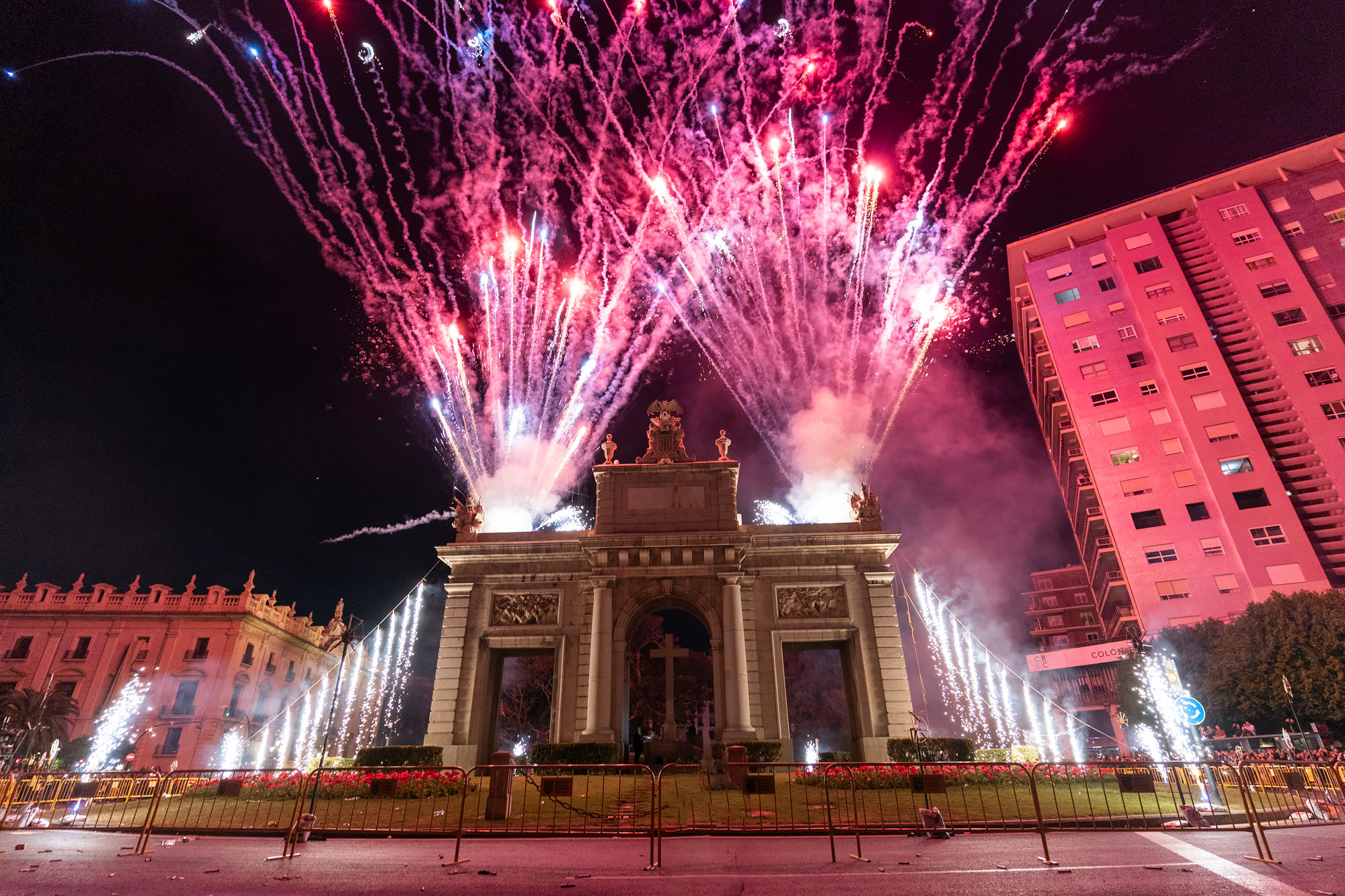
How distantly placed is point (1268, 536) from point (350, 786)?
59.2m

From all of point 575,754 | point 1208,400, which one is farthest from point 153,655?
point 1208,400

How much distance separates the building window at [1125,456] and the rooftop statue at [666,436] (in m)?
42.7

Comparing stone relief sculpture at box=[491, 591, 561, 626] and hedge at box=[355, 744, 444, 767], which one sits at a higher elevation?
stone relief sculpture at box=[491, 591, 561, 626]

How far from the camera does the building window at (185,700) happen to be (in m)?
47.3

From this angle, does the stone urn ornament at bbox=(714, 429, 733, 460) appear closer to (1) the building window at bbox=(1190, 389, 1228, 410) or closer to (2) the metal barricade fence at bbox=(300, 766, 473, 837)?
(2) the metal barricade fence at bbox=(300, 766, 473, 837)

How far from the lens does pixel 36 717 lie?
4081cm

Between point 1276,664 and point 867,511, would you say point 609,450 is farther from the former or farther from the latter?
point 1276,664

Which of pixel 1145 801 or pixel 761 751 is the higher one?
pixel 761 751

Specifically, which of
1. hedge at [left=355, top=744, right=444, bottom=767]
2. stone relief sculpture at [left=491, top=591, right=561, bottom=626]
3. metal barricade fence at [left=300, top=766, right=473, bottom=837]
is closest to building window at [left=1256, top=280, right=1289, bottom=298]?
stone relief sculpture at [left=491, top=591, right=561, bottom=626]

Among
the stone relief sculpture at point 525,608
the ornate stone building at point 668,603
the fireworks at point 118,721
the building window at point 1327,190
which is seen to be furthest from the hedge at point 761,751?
the building window at point 1327,190

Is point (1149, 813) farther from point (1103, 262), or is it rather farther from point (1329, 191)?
point (1329, 191)

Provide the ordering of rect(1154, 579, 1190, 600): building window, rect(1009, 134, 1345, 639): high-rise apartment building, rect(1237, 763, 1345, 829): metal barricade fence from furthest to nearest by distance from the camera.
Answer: rect(1154, 579, 1190, 600): building window < rect(1009, 134, 1345, 639): high-rise apartment building < rect(1237, 763, 1345, 829): metal barricade fence

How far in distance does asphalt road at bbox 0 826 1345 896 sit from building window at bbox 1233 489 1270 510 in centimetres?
4569

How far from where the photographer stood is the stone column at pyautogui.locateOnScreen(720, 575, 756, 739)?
24.7 metres
